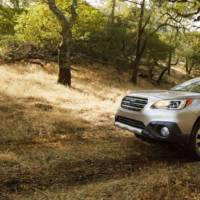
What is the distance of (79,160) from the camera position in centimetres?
621

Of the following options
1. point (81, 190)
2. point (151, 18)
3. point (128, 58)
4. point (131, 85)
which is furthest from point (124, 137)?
point (128, 58)

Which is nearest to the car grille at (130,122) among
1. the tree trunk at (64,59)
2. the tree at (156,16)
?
the tree trunk at (64,59)

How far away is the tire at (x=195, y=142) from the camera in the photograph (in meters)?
6.24

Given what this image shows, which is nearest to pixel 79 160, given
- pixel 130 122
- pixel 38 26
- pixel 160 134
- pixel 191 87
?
pixel 130 122

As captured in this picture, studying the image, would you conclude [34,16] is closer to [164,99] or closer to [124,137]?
[124,137]

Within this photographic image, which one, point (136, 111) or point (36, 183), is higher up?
point (136, 111)

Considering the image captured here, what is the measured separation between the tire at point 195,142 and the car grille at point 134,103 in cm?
102

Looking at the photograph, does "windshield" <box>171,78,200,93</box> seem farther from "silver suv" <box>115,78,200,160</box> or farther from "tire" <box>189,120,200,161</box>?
"tire" <box>189,120,200,161</box>

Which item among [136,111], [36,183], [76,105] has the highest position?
[136,111]

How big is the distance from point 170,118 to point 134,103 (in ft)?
3.15

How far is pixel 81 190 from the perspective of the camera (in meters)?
4.92

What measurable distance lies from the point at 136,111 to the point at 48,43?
55.6 ft

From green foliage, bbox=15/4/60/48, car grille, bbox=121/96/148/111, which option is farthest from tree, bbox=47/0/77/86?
car grille, bbox=121/96/148/111

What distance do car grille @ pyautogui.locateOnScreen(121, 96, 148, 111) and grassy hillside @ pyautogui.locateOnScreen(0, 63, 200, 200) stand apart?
33.5 inches
